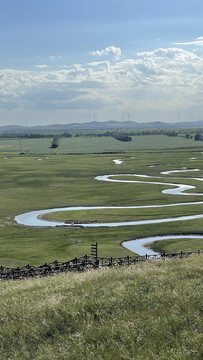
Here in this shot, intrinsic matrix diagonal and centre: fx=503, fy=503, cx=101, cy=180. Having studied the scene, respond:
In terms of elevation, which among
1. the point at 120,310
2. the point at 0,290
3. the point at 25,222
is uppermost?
the point at 120,310

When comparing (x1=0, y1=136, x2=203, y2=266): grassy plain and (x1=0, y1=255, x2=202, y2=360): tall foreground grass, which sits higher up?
(x1=0, y1=255, x2=202, y2=360): tall foreground grass

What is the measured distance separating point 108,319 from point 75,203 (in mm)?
85960

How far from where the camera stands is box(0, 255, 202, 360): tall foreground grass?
14.3 m

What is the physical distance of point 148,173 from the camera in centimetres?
15762

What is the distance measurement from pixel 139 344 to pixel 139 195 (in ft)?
318

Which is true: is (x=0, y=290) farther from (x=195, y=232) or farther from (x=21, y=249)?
(x=195, y=232)

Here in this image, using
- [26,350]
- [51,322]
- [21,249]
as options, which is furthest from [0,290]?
[21,249]

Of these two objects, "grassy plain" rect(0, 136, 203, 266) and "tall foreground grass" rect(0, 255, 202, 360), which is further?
"grassy plain" rect(0, 136, 203, 266)

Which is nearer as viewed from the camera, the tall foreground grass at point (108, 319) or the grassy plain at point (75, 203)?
the tall foreground grass at point (108, 319)

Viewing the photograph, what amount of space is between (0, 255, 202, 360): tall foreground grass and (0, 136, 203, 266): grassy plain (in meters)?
33.7

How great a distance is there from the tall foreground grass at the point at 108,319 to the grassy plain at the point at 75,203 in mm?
33740

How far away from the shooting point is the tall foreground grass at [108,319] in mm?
14320

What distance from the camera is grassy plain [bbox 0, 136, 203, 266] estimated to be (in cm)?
6303

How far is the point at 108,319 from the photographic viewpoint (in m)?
17.0
